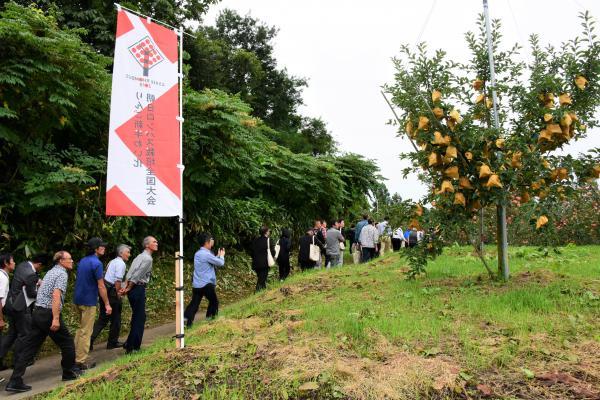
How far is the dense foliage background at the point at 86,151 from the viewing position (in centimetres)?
880

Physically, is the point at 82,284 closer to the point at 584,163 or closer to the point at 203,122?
the point at 203,122

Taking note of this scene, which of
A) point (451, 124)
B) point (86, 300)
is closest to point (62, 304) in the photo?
point (86, 300)

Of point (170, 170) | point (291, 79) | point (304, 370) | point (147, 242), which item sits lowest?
point (304, 370)

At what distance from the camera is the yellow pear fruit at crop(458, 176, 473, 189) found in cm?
704

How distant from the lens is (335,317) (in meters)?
6.29

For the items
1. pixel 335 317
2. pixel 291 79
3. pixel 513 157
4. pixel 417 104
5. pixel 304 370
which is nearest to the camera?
pixel 304 370

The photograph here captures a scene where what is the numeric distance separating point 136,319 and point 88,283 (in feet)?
3.24

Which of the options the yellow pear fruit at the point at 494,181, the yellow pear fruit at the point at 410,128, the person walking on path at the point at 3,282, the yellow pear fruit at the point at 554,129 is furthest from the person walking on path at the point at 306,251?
the person walking on path at the point at 3,282

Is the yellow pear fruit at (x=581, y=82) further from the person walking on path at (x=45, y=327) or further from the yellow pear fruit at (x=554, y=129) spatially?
the person walking on path at (x=45, y=327)

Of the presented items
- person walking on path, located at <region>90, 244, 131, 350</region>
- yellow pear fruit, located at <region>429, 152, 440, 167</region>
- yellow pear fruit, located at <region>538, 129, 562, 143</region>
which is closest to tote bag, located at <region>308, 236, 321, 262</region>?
person walking on path, located at <region>90, 244, 131, 350</region>

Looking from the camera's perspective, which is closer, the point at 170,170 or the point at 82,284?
the point at 170,170

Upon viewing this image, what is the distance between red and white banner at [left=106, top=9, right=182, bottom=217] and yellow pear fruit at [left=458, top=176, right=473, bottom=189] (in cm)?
411

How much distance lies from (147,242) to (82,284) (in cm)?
118

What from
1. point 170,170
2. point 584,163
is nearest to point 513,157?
point 584,163
